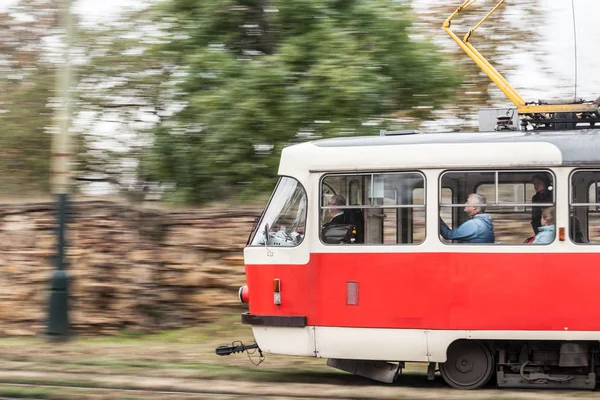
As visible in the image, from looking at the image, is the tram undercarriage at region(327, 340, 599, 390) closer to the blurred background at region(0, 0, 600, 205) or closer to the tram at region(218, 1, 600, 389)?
the tram at region(218, 1, 600, 389)

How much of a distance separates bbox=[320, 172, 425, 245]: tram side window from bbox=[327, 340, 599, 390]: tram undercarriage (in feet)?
4.56

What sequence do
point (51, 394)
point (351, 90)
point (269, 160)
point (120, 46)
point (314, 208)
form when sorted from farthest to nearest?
point (120, 46) → point (269, 160) → point (351, 90) → point (314, 208) → point (51, 394)

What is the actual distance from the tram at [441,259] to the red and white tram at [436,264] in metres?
0.01

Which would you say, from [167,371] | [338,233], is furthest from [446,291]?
[167,371]

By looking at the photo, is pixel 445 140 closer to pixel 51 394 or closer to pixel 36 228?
pixel 51 394

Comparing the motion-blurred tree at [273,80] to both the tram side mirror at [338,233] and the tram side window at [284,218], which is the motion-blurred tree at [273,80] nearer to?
the tram side window at [284,218]

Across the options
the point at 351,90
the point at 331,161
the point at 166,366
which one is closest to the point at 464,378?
the point at 331,161

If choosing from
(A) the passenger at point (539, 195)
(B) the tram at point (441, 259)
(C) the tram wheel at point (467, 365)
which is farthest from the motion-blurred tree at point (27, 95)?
(A) the passenger at point (539, 195)

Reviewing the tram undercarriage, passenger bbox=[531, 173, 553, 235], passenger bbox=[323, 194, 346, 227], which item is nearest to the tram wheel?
the tram undercarriage

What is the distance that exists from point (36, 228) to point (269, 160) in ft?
13.6

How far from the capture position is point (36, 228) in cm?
1534

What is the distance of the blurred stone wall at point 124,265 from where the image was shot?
48.9ft

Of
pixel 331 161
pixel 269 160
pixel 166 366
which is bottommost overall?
pixel 166 366

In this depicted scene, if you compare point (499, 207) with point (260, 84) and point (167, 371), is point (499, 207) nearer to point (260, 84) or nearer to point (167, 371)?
point (167, 371)
